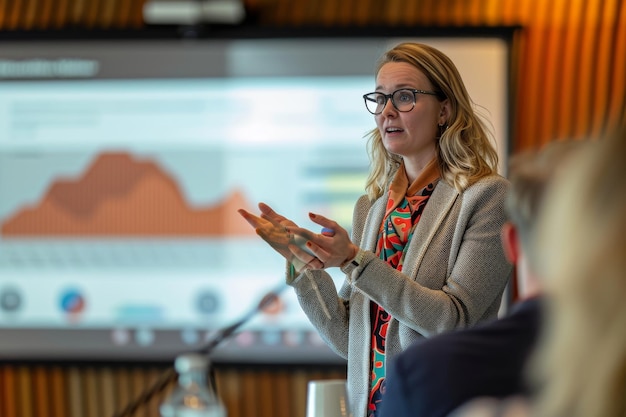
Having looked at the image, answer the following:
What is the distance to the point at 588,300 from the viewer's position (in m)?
0.93

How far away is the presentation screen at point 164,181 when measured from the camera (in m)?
4.89

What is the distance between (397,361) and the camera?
4.40ft

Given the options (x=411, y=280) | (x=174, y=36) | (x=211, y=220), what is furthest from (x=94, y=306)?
(x=411, y=280)

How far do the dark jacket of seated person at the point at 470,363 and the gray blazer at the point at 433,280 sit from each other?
2.51ft

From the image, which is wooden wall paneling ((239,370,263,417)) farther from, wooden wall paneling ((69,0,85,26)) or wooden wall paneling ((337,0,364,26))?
wooden wall paneling ((69,0,85,26))

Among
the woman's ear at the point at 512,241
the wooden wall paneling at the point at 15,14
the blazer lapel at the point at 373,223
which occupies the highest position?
the wooden wall paneling at the point at 15,14

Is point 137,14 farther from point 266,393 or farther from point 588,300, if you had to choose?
point 588,300

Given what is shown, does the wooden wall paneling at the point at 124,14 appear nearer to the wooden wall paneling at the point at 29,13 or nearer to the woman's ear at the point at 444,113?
the wooden wall paneling at the point at 29,13

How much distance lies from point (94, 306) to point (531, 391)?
13.4ft

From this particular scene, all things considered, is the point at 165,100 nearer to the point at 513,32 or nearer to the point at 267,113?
the point at 267,113

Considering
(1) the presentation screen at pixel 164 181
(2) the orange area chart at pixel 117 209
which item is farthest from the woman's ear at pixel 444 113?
(2) the orange area chart at pixel 117 209

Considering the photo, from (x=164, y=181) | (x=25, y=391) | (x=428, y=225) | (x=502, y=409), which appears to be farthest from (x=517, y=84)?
(x=502, y=409)

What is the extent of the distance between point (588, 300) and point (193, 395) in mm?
743

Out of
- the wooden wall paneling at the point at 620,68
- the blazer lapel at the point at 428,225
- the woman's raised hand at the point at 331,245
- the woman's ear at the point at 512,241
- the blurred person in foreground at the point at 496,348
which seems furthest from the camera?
the wooden wall paneling at the point at 620,68
